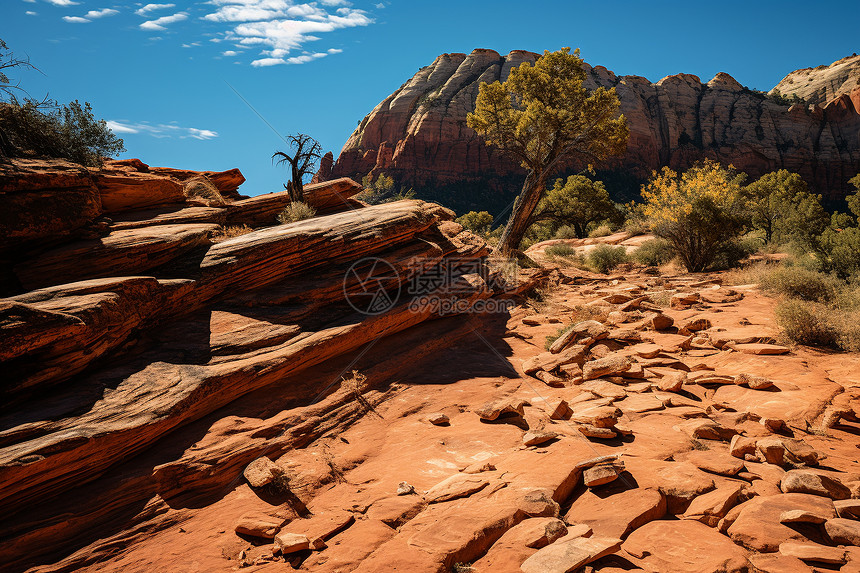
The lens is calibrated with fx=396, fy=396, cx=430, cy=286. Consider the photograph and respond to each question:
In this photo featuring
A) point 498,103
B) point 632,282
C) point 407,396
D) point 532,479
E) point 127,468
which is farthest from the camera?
point 498,103

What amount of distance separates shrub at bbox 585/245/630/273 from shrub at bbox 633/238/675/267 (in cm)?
83

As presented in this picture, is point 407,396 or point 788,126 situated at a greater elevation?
point 788,126

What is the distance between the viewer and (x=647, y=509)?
4039 millimetres

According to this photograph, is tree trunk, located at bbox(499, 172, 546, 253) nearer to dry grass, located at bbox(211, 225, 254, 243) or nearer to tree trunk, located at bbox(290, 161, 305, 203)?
tree trunk, located at bbox(290, 161, 305, 203)

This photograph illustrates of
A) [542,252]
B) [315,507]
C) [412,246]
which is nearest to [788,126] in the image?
[542,252]

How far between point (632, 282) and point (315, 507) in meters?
14.4

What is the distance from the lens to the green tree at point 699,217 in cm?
1684

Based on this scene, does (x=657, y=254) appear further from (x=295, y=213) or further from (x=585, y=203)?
(x=295, y=213)

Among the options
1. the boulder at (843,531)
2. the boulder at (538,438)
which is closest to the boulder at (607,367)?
the boulder at (538,438)

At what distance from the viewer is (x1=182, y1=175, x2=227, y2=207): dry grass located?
1283 centimetres

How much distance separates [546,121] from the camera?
62.3 feet

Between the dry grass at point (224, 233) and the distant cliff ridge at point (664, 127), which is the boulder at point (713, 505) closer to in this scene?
the dry grass at point (224, 233)

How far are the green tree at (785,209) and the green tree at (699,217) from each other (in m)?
1.86

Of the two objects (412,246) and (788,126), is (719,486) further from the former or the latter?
(788,126)
